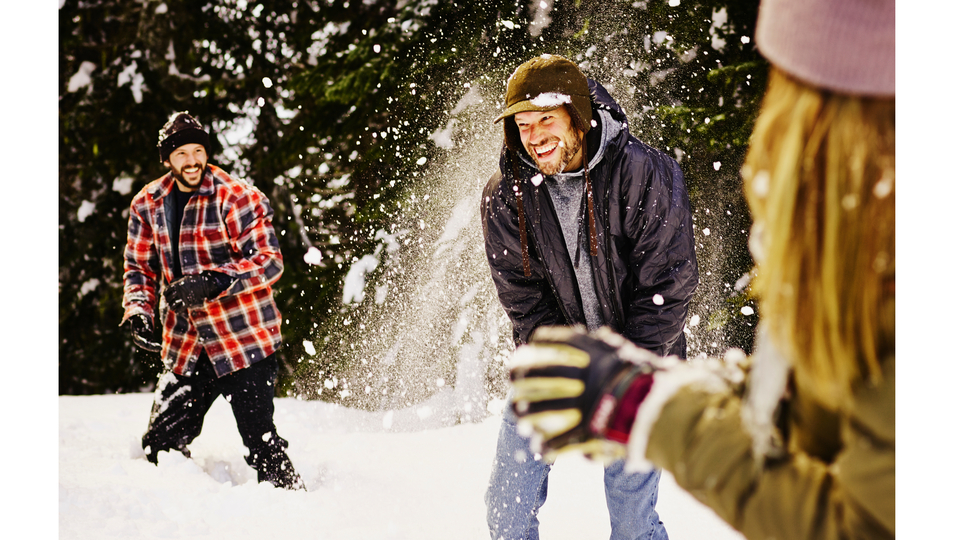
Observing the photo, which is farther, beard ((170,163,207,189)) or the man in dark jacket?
beard ((170,163,207,189))

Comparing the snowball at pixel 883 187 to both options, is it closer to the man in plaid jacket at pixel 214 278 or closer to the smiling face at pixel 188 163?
the man in plaid jacket at pixel 214 278

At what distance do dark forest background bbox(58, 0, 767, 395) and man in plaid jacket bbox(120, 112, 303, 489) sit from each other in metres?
1.86

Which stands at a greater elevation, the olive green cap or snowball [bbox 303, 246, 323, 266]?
the olive green cap

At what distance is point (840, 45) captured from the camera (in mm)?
786

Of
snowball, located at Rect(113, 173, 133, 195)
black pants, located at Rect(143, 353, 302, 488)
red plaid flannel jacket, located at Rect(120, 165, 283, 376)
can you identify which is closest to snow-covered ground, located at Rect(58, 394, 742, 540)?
black pants, located at Rect(143, 353, 302, 488)

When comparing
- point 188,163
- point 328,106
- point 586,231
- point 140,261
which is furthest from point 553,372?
point 328,106

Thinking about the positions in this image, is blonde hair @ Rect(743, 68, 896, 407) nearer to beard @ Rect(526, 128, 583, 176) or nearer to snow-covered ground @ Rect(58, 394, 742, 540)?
beard @ Rect(526, 128, 583, 176)

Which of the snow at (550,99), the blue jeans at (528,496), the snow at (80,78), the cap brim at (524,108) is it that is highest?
the snow at (80,78)

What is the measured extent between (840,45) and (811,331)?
0.34m

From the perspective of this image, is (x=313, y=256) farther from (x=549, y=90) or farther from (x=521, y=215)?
(x=549, y=90)

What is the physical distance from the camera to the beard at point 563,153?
2.10 m

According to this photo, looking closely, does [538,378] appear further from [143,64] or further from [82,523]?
[143,64]

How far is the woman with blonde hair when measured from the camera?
0.75m

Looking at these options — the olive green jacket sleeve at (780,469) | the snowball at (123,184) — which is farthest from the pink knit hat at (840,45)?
the snowball at (123,184)
